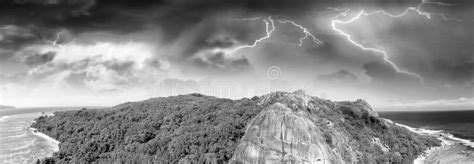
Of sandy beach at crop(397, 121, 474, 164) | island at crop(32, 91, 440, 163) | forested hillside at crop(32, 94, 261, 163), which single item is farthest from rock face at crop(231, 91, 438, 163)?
forested hillside at crop(32, 94, 261, 163)

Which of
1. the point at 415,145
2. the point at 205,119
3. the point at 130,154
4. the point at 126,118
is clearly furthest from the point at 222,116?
the point at 415,145

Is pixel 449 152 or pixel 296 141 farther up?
pixel 296 141

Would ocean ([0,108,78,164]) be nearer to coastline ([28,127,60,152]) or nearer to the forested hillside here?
coastline ([28,127,60,152])

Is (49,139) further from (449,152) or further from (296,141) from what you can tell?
(449,152)

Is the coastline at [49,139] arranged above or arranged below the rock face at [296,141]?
below

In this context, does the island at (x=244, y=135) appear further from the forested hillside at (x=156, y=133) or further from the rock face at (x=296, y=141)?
the forested hillside at (x=156, y=133)

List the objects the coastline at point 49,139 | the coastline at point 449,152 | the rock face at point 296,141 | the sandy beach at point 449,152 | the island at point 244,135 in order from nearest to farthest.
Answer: the sandy beach at point 449,152, the coastline at point 449,152, the rock face at point 296,141, the island at point 244,135, the coastline at point 49,139

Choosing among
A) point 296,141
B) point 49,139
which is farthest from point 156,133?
point 296,141

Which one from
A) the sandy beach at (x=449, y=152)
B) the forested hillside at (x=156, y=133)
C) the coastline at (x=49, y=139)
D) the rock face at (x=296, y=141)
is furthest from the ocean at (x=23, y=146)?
the sandy beach at (x=449, y=152)

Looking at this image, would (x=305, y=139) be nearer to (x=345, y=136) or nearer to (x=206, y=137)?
(x=345, y=136)
